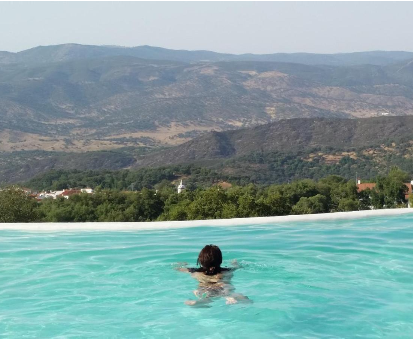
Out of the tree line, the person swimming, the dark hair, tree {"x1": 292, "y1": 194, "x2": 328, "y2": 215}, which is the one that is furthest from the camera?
tree {"x1": 292, "y1": 194, "x2": 328, "y2": 215}

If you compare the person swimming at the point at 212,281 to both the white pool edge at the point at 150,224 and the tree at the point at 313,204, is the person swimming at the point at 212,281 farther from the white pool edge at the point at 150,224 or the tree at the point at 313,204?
the tree at the point at 313,204

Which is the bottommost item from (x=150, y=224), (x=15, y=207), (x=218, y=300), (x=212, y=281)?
(x=218, y=300)

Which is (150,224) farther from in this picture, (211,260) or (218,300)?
(218,300)

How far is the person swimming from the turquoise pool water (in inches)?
5.9

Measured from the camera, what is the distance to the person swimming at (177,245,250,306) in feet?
22.0

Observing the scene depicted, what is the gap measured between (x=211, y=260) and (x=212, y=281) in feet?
0.69

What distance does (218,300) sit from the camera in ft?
21.7

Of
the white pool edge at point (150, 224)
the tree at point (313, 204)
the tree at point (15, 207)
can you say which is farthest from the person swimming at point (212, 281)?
the tree at point (313, 204)

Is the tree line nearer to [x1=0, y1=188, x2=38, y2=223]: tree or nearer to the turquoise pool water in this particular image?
[x1=0, y1=188, x2=38, y2=223]: tree

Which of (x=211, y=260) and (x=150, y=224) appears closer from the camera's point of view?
(x=211, y=260)

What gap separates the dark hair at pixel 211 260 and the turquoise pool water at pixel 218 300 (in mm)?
403

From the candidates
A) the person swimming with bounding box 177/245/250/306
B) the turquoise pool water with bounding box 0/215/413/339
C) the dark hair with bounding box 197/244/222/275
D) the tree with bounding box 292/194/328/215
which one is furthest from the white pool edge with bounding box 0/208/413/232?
the tree with bounding box 292/194/328/215

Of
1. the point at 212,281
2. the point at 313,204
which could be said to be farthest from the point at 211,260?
the point at 313,204

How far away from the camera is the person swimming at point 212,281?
6715 mm
